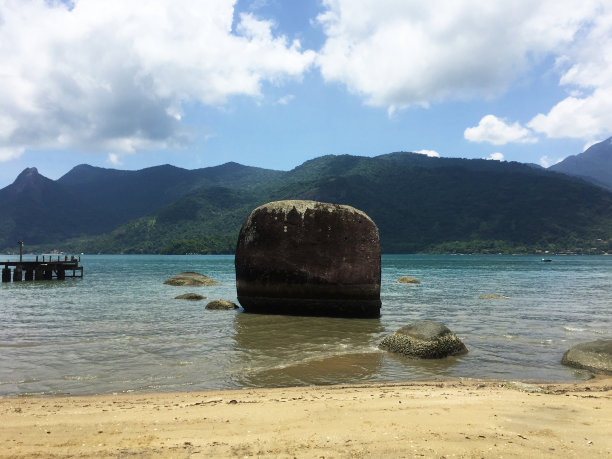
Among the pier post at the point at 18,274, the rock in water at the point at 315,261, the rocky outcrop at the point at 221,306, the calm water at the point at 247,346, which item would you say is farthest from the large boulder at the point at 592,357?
the pier post at the point at 18,274

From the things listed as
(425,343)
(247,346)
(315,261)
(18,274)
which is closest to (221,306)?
(315,261)

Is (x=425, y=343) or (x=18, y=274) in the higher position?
(x=425, y=343)

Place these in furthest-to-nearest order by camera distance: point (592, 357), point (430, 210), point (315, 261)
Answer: point (430, 210)
point (315, 261)
point (592, 357)

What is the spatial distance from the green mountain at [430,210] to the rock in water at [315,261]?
404ft

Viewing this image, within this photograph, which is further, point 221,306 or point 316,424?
point 221,306

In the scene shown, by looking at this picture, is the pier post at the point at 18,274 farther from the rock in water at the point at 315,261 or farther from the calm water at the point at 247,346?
the rock in water at the point at 315,261

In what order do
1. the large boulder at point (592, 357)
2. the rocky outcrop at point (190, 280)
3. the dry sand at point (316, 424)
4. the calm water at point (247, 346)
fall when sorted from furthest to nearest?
the rocky outcrop at point (190, 280) < the large boulder at point (592, 357) < the calm water at point (247, 346) < the dry sand at point (316, 424)

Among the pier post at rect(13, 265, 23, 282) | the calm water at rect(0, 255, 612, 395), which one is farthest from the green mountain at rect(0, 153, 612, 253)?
the calm water at rect(0, 255, 612, 395)

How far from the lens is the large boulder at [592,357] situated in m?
8.82

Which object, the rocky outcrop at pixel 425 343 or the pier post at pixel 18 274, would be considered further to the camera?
the pier post at pixel 18 274

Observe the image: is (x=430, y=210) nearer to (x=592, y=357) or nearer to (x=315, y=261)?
(x=315, y=261)

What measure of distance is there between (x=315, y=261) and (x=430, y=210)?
5885 inches

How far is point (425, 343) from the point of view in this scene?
32.0 feet

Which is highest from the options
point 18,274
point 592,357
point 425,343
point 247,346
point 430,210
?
point 430,210
